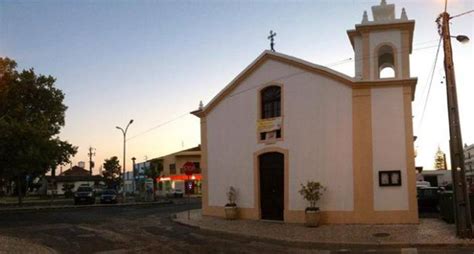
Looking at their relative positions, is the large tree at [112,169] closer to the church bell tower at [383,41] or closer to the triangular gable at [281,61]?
the triangular gable at [281,61]

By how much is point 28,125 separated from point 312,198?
27.7 metres

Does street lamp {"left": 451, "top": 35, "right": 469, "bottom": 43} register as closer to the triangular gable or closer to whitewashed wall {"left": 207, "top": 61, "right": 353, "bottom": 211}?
the triangular gable

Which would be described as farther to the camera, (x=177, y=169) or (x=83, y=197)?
(x=177, y=169)

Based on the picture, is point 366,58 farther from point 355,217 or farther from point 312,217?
point 312,217

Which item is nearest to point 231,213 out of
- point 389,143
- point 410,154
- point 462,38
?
point 389,143

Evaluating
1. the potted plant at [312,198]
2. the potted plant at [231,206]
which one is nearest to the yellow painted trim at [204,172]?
the potted plant at [231,206]

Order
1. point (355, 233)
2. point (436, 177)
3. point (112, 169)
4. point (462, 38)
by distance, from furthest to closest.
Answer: point (112, 169), point (436, 177), point (355, 233), point (462, 38)

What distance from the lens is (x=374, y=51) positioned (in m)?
21.6

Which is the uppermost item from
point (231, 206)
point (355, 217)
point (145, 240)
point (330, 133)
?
point (330, 133)

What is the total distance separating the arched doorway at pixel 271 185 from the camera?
904 inches

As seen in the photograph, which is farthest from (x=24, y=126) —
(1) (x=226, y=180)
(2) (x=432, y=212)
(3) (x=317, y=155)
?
(2) (x=432, y=212)

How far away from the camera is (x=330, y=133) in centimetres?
2139

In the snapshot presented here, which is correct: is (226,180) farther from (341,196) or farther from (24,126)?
(24,126)

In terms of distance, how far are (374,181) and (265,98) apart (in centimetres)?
641
